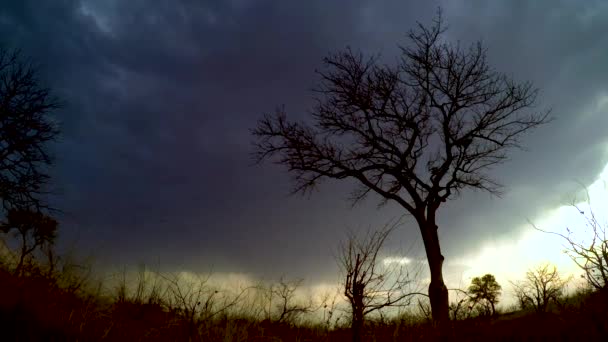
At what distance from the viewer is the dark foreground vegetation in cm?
560

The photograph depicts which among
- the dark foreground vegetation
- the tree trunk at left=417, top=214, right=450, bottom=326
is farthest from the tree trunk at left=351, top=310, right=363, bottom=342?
the tree trunk at left=417, top=214, right=450, bottom=326

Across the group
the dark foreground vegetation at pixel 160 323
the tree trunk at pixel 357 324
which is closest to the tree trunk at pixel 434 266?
the dark foreground vegetation at pixel 160 323

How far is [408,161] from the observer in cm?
1507

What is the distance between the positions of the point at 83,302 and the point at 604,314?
905 cm

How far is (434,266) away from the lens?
512 inches

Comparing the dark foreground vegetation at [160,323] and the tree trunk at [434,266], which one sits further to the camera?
the tree trunk at [434,266]

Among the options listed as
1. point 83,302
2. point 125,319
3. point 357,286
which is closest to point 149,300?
point 125,319

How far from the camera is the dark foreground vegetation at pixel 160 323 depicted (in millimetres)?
5602

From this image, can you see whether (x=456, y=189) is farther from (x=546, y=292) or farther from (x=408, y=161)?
(x=546, y=292)

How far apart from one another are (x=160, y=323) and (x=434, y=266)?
889cm

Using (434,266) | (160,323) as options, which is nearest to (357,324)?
(160,323)

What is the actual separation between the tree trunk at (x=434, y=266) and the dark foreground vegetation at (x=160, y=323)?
2265 millimetres

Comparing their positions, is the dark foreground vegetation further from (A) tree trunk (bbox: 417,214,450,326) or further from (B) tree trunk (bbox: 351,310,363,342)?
(A) tree trunk (bbox: 417,214,450,326)

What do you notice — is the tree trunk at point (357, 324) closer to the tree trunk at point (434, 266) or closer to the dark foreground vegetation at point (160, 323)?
→ the dark foreground vegetation at point (160, 323)
